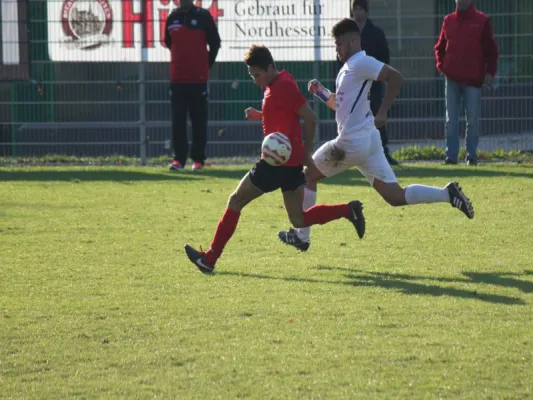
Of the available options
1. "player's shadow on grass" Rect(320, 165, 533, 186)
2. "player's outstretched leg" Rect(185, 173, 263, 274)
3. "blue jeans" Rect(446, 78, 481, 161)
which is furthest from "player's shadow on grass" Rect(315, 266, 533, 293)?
"blue jeans" Rect(446, 78, 481, 161)

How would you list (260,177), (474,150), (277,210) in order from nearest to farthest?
(260,177) → (277,210) → (474,150)

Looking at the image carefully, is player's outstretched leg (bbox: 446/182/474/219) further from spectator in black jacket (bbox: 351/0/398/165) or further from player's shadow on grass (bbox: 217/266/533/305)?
spectator in black jacket (bbox: 351/0/398/165)

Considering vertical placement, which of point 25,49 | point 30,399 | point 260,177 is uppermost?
point 25,49

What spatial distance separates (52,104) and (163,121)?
5.70 feet

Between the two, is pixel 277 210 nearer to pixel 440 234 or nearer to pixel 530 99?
pixel 440 234

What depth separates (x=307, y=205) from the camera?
9.88 metres

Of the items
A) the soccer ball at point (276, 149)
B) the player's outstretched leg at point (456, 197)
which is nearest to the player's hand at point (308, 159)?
the soccer ball at point (276, 149)

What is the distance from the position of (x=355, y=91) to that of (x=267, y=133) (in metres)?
0.90

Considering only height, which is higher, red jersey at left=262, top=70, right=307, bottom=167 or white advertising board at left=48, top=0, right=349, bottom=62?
white advertising board at left=48, top=0, right=349, bottom=62

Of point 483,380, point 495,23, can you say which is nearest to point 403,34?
point 495,23

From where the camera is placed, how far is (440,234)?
35.2 ft

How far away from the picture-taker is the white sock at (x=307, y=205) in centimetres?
973

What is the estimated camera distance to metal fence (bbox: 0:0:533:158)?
18.5 metres

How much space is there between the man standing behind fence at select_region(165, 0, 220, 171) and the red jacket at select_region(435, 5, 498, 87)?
3.12 m
